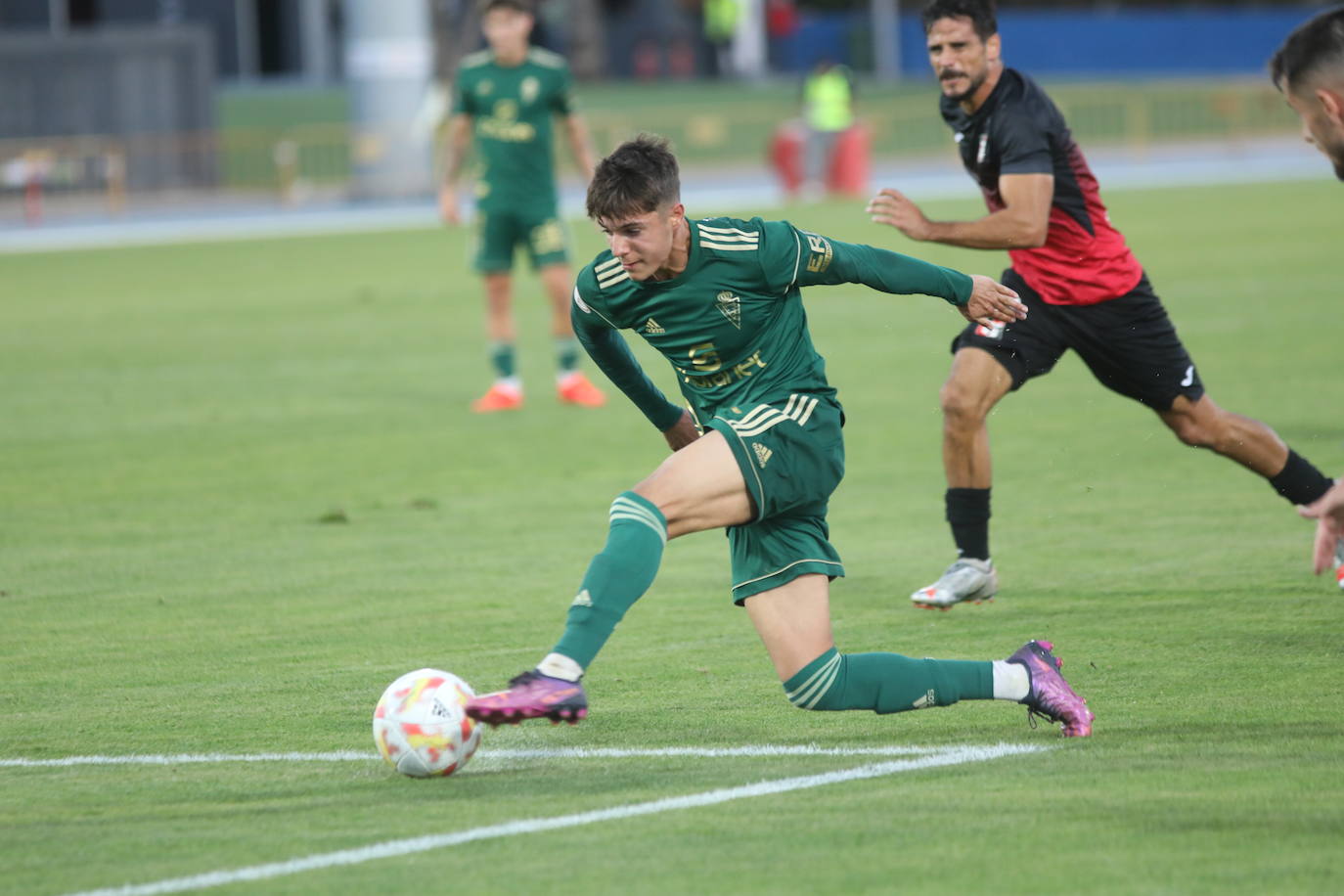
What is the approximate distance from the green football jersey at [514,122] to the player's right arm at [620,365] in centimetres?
696

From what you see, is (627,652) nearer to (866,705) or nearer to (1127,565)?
(866,705)

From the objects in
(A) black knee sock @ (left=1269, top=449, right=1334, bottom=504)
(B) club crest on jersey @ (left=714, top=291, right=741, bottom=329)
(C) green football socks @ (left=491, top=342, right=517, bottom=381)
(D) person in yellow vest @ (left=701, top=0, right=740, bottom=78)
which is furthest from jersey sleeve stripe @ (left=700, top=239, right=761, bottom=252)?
(D) person in yellow vest @ (left=701, top=0, right=740, bottom=78)

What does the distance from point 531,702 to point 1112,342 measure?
3.50m

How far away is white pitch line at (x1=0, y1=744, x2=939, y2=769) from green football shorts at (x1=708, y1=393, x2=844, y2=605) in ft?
1.42

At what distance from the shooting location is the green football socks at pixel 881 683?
17.3 feet

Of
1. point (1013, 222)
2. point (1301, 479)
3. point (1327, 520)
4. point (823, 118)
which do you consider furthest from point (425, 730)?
point (823, 118)

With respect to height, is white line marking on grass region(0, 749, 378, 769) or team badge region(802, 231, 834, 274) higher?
team badge region(802, 231, 834, 274)

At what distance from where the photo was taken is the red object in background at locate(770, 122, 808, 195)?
34.1 m

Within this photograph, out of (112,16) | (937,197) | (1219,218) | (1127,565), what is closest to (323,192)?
(112,16)

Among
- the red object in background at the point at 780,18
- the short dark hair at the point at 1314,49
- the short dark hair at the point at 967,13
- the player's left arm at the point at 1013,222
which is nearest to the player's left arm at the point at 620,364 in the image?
the player's left arm at the point at 1013,222

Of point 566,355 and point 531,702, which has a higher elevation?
point 531,702

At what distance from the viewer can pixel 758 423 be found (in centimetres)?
534

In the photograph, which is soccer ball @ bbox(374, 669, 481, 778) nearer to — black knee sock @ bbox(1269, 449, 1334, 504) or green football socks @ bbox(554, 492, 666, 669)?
green football socks @ bbox(554, 492, 666, 669)

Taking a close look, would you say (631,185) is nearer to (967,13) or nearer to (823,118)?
(967,13)
